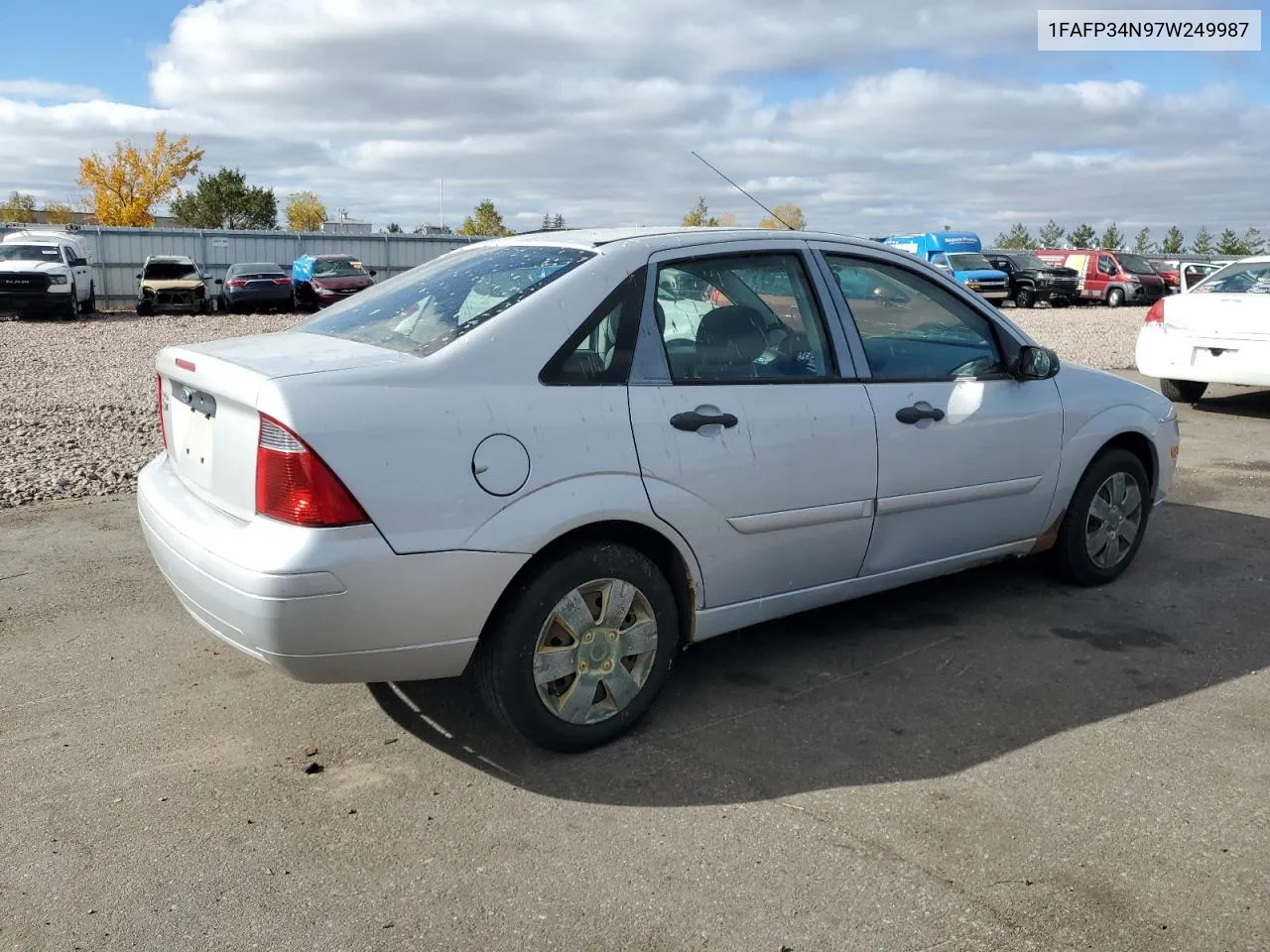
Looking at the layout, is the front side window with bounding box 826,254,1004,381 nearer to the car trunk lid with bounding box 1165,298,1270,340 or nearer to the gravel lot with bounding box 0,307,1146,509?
the gravel lot with bounding box 0,307,1146,509

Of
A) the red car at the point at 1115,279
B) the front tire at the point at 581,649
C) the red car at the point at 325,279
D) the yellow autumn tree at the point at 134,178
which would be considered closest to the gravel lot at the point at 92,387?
the red car at the point at 325,279

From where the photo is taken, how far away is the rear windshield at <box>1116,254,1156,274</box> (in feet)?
116

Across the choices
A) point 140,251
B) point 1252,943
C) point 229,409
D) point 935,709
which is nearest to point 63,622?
point 229,409

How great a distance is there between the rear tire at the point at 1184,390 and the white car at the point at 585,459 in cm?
784

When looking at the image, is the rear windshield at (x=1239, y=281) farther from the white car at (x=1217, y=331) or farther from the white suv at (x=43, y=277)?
the white suv at (x=43, y=277)

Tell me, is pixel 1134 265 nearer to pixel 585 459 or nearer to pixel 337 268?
pixel 337 268

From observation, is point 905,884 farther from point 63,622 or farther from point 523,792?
point 63,622

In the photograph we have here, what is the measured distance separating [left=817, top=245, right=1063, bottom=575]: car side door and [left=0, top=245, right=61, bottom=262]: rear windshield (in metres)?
25.0

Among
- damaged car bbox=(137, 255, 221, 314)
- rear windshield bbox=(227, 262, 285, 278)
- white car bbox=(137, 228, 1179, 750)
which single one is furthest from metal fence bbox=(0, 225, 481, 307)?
white car bbox=(137, 228, 1179, 750)

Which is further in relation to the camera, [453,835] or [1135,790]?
[1135,790]

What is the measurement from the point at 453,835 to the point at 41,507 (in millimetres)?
4686

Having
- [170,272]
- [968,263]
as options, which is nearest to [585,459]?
[170,272]

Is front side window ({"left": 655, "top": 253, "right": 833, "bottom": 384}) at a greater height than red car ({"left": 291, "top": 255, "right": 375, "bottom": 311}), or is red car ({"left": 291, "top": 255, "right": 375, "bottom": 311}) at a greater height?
red car ({"left": 291, "top": 255, "right": 375, "bottom": 311})

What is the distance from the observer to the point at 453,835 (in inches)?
124
